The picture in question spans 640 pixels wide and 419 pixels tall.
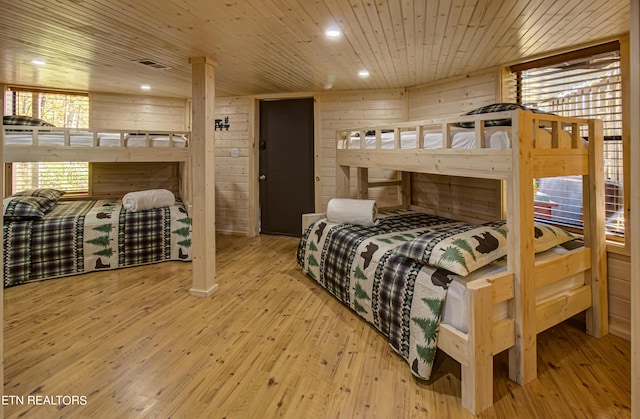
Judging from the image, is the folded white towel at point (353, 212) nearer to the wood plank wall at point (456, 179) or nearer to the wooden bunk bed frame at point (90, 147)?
the wood plank wall at point (456, 179)

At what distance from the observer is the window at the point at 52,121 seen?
4.46 m

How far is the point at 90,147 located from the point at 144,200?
2.70 ft

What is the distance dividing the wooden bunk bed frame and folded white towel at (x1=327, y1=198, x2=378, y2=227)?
216 cm

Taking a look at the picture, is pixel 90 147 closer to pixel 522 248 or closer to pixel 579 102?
pixel 522 248

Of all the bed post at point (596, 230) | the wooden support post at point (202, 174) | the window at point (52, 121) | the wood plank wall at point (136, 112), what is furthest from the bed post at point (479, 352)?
the window at point (52, 121)

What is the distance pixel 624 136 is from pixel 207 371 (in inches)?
119

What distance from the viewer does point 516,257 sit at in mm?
1850

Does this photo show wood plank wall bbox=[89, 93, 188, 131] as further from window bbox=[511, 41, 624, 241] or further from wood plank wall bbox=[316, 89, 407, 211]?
window bbox=[511, 41, 624, 241]

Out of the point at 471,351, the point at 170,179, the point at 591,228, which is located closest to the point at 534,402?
the point at 471,351

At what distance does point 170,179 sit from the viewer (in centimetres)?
530

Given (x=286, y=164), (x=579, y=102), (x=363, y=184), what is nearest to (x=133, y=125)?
(x=286, y=164)

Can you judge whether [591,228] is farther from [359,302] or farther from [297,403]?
[297,403]

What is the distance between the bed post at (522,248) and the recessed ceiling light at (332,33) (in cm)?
136

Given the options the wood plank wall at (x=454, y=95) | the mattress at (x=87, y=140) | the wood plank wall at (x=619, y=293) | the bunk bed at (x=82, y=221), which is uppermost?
the wood plank wall at (x=454, y=95)
